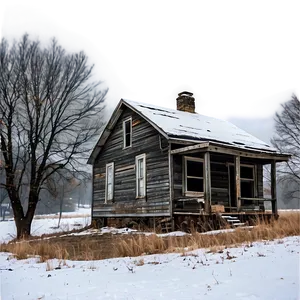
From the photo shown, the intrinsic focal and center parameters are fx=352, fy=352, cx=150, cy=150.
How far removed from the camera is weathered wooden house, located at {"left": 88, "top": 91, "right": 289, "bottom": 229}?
1275 centimetres

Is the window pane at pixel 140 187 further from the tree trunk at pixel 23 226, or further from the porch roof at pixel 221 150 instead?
the tree trunk at pixel 23 226

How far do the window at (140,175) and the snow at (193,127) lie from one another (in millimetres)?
1845

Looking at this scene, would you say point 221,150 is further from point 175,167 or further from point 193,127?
point 193,127

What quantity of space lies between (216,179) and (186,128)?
2503 millimetres

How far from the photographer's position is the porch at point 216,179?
12.0m

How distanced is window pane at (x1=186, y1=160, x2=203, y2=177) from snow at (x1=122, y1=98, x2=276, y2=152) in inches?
48.3

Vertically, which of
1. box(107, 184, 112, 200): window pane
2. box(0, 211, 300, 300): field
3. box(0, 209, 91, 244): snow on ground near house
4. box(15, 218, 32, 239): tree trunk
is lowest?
box(0, 209, 91, 244): snow on ground near house

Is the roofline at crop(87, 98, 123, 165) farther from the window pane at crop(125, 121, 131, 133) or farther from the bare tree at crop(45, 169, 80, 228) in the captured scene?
the bare tree at crop(45, 169, 80, 228)

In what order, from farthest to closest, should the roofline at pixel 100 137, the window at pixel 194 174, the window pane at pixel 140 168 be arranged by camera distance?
the roofline at pixel 100 137 → the window pane at pixel 140 168 → the window at pixel 194 174

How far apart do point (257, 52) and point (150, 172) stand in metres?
13.1

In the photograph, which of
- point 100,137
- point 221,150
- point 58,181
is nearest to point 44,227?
point 58,181

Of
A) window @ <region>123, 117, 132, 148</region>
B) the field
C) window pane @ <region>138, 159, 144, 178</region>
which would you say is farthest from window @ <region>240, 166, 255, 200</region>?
the field

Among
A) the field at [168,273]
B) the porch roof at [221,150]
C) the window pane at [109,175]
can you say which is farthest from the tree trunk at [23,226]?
the field at [168,273]

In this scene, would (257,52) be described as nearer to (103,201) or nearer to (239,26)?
(239,26)
